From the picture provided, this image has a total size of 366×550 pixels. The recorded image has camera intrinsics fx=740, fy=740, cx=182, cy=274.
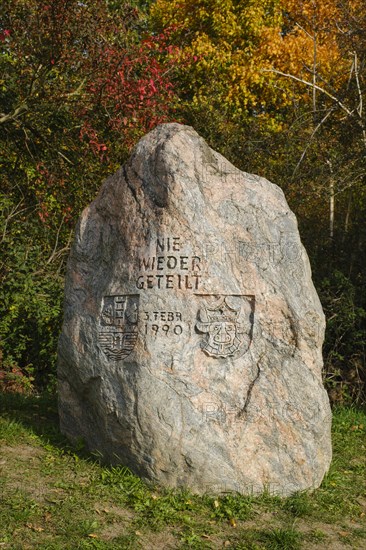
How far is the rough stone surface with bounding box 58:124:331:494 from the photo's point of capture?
5.40 metres

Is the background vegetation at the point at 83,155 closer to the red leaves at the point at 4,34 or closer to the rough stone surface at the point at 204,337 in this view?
the red leaves at the point at 4,34

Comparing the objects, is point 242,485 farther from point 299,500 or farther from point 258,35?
point 258,35

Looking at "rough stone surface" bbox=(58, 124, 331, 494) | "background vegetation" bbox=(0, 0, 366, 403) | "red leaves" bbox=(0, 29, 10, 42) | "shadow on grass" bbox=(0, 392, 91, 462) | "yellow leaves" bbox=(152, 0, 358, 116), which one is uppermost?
"yellow leaves" bbox=(152, 0, 358, 116)

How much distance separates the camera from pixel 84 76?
30.6 ft

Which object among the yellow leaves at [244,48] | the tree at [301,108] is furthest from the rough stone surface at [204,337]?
the yellow leaves at [244,48]

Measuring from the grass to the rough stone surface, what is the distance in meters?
0.17

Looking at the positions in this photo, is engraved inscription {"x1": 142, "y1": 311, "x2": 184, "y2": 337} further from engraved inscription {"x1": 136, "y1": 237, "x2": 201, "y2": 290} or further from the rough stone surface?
engraved inscription {"x1": 136, "y1": 237, "x2": 201, "y2": 290}

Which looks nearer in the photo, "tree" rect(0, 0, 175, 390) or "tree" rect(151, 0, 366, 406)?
"tree" rect(0, 0, 175, 390)

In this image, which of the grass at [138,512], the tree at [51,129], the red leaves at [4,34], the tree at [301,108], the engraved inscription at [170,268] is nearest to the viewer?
the grass at [138,512]

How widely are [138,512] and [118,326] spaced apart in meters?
1.38

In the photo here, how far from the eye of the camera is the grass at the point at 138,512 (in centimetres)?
479

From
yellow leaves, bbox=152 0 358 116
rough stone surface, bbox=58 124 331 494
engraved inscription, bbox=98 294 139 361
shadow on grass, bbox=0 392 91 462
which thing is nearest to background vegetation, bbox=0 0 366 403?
shadow on grass, bbox=0 392 91 462

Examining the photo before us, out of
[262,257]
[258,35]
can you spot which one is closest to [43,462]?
[262,257]

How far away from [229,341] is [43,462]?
1.82 metres
